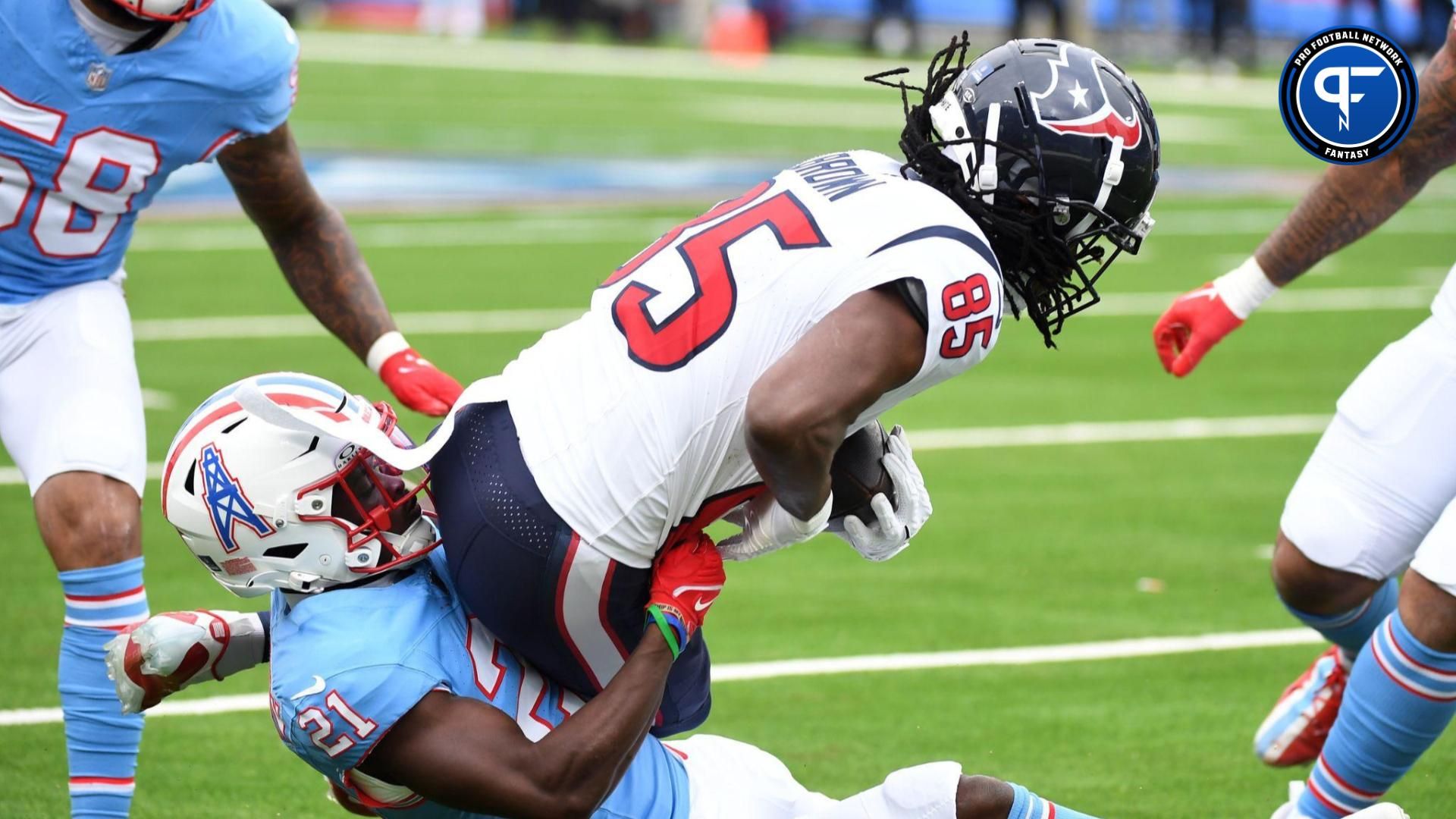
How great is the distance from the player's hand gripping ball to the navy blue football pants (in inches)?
19.8

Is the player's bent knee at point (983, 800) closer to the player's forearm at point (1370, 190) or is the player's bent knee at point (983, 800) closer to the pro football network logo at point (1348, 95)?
the player's forearm at point (1370, 190)

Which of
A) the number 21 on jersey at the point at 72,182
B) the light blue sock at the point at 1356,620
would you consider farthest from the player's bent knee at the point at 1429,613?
the number 21 on jersey at the point at 72,182

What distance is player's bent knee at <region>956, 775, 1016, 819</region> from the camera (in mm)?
3277

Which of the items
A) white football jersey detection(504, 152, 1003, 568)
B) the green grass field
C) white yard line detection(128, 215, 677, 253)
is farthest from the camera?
white yard line detection(128, 215, 677, 253)

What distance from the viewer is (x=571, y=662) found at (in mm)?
3301

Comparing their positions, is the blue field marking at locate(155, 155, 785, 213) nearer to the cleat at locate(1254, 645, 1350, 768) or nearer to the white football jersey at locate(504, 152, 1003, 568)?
the cleat at locate(1254, 645, 1350, 768)

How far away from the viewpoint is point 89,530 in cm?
394

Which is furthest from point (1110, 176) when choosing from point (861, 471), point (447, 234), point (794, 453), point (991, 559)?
point (447, 234)

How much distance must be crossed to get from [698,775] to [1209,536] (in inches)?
157

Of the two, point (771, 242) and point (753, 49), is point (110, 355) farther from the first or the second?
point (753, 49)

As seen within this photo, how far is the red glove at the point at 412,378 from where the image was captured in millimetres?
4273

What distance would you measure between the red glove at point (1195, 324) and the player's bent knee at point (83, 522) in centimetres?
235

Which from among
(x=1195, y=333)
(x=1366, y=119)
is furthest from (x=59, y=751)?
(x=1366, y=119)

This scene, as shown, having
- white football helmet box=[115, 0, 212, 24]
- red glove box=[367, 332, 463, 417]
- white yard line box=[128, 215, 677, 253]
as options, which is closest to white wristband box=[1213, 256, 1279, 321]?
red glove box=[367, 332, 463, 417]
